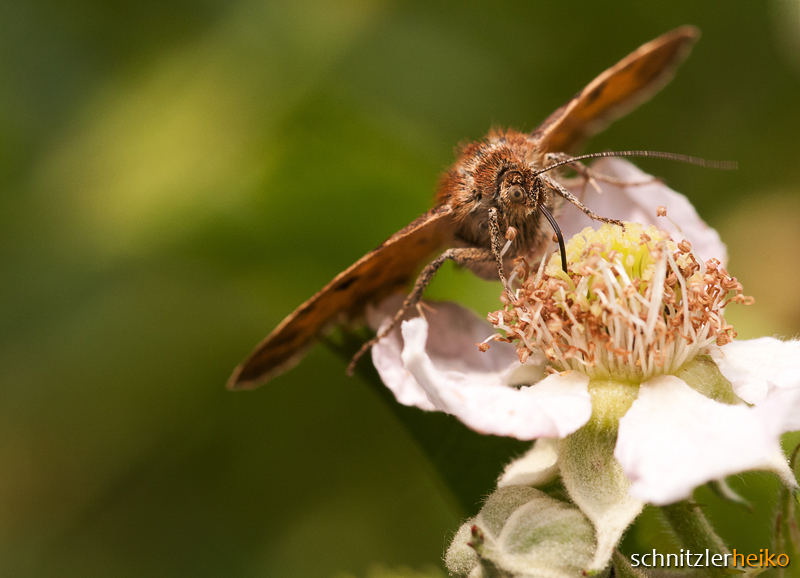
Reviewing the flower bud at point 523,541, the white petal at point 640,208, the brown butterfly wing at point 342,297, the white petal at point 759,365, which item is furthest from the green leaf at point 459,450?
the white petal at point 640,208

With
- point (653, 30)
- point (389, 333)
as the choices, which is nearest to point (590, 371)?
point (389, 333)

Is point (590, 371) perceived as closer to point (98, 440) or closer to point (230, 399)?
point (230, 399)

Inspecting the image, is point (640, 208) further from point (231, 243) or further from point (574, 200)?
point (231, 243)

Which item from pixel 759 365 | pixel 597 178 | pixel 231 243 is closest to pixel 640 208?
pixel 597 178

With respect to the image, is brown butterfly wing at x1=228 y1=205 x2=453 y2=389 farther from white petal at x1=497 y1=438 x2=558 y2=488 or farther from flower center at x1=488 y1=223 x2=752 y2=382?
white petal at x1=497 y1=438 x2=558 y2=488

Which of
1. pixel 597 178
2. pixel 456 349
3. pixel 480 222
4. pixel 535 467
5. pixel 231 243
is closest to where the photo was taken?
pixel 535 467

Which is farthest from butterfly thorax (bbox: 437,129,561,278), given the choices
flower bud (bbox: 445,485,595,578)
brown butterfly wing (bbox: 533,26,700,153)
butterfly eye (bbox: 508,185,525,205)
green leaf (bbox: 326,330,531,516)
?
flower bud (bbox: 445,485,595,578)
